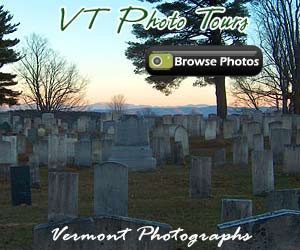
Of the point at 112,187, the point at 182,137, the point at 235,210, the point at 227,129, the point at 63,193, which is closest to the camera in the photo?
the point at 235,210

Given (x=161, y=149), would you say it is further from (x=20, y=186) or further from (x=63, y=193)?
(x=63, y=193)

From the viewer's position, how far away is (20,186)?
1085cm

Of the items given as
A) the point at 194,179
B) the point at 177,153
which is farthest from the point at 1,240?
the point at 177,153

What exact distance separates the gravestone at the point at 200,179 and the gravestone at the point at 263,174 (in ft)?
3.17

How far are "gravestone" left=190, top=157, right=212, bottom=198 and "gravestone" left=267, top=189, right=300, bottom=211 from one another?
4199 mm

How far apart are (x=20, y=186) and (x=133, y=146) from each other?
21.0ft

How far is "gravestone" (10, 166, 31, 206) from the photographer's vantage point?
1077 cm

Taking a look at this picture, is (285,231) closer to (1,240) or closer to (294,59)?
(1,240)

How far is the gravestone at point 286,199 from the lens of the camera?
703 cm

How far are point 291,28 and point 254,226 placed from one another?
33067 mm

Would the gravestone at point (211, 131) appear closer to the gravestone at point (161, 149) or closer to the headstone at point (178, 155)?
the gravestone at point (161, 149)

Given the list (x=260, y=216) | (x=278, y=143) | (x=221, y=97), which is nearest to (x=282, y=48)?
(x=221, y=97)

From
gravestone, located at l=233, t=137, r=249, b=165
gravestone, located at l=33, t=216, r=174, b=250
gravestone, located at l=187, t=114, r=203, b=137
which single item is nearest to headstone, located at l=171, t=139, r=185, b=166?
gravestone, located at l=233, t=137, r=249, b=165

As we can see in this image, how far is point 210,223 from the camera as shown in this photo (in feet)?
27.8
